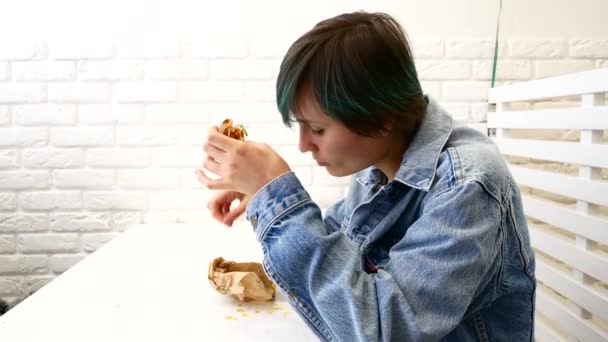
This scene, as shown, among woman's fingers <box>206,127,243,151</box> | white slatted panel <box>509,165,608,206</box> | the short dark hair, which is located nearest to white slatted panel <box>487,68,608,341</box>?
white slatted panel <box>509,165,608,206</box>

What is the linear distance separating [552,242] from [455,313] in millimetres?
736

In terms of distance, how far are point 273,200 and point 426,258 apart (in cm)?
21

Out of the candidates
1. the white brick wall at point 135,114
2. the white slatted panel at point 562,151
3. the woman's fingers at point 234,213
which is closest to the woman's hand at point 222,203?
the woman's fingers at point 234,213

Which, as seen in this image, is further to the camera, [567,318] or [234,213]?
[567,318]

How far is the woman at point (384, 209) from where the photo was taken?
0.66 meters

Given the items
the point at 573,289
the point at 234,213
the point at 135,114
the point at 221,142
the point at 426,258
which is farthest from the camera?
the point at 135,114

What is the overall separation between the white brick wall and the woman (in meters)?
1.03

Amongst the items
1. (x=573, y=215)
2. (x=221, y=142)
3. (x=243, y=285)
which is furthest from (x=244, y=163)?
(x=573, y=215)

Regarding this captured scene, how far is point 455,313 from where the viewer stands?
26.4 inches

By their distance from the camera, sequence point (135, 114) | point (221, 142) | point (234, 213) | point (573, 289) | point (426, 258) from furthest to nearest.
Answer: point (135, 114), point (573, 289), point (234, 213), point (221, 142), point (426, 258)

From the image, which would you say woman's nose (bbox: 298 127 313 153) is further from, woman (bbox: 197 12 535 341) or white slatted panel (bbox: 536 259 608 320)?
A: white slatted panel (bbox: 536 259 608 320)

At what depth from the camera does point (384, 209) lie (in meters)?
0.85

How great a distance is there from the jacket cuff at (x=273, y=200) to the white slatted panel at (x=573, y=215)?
66 centimetres

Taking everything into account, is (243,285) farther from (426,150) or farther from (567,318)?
(567,318)
